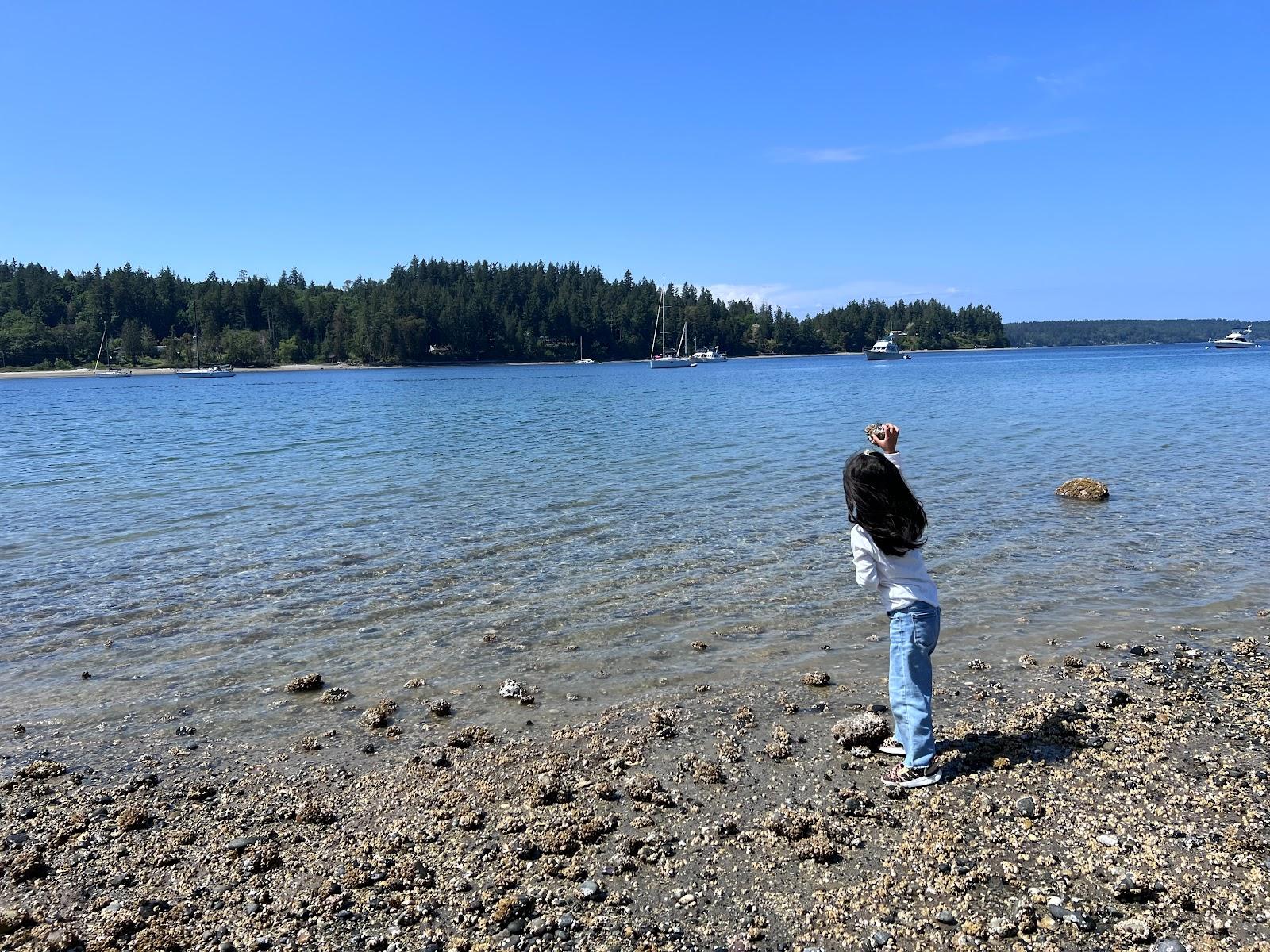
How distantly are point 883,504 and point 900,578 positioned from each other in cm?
69

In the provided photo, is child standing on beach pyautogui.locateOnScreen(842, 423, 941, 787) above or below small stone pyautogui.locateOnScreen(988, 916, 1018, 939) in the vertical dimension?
above

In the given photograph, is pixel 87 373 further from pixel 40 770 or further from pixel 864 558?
pixel 864 558

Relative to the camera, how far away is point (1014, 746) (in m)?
7.25

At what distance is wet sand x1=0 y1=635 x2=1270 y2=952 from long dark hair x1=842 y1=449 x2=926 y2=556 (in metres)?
2.03

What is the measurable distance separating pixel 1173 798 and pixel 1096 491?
15429 millimetres

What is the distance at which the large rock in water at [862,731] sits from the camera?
290 inches

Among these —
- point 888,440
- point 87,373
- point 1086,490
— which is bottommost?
point 1086,490

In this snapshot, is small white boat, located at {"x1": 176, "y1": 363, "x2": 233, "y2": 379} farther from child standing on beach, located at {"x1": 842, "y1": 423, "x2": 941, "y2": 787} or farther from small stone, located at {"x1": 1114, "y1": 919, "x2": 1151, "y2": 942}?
small stone, located at {"x1": 1114, "y1": 919, "x2": 1151, "y2": 942}

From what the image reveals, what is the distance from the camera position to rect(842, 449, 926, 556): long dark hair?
6.42 m

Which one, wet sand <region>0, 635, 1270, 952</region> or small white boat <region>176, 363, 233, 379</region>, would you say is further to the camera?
small white boat <region>176, 363, 233, 379</region>

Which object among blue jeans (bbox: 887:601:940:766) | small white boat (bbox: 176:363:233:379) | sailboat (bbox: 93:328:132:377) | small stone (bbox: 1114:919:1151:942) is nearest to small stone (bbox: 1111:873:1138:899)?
small stone (bbox: 1114:919:1151:942)

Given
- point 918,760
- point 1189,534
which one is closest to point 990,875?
point 918,760

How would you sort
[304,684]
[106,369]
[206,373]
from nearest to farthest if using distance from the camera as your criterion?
[304,684], [206,373], [106,369]

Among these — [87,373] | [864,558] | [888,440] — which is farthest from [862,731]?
[87,373]
